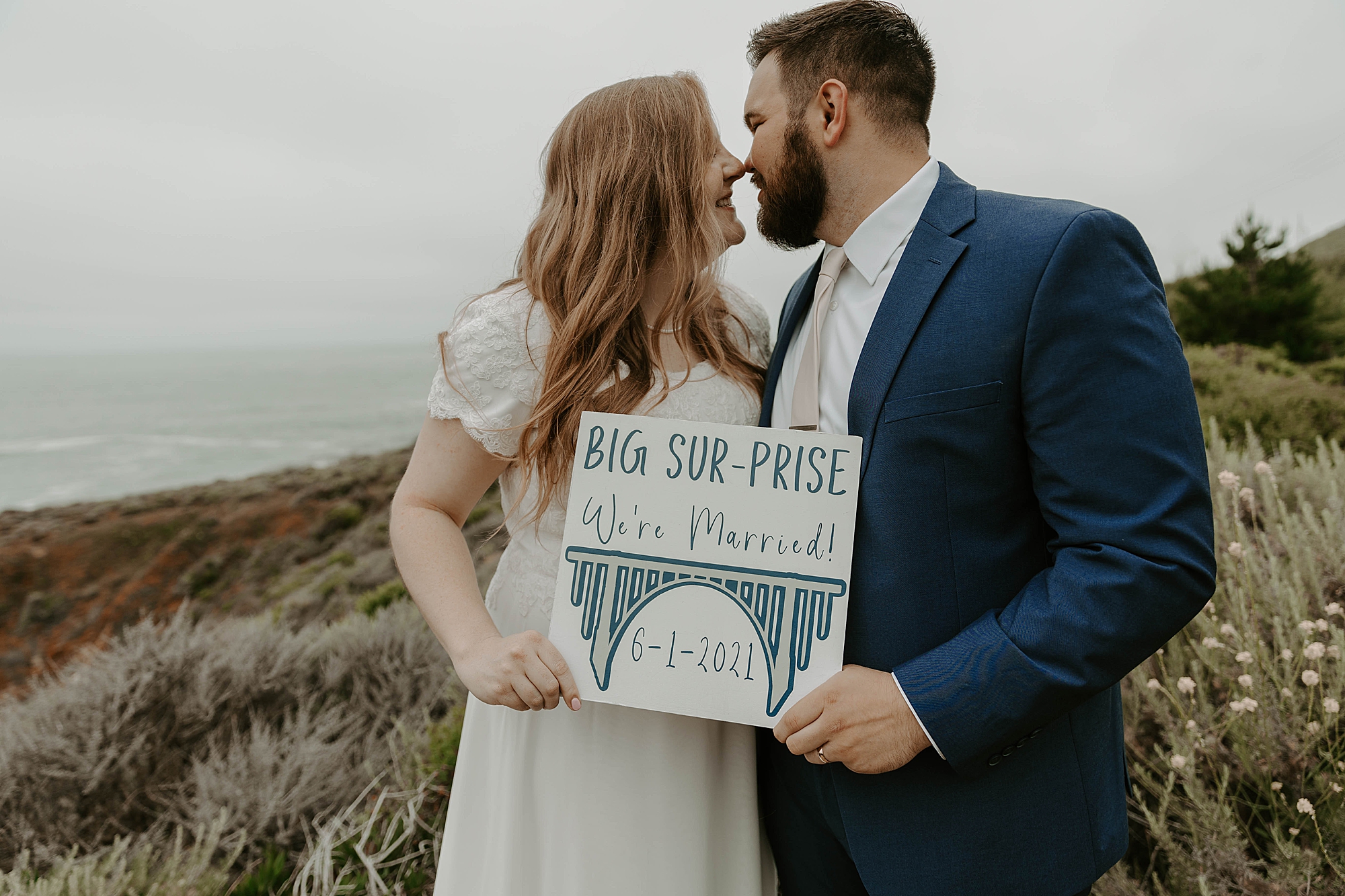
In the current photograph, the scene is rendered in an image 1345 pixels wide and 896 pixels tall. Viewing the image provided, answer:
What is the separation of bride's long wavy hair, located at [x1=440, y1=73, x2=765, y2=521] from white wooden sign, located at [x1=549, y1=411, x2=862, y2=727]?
0.27 meters

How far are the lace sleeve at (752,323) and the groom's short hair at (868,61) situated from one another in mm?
510

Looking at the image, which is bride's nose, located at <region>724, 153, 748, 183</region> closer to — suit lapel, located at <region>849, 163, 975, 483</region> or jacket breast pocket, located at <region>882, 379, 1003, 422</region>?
suit lapel, located at <region>849, 163, 975, 483</region>

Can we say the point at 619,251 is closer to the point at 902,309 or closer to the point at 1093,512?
the point at 902,309

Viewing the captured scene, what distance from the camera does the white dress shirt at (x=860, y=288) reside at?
51.0 inches

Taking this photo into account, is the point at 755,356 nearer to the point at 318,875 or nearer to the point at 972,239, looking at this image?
the point at 972,239

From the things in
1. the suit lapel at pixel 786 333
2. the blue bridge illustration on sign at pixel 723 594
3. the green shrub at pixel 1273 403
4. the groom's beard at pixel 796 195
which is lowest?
the green shrub at pixel 1273 403

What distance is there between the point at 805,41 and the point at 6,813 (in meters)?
3.96

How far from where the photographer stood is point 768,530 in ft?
3.63

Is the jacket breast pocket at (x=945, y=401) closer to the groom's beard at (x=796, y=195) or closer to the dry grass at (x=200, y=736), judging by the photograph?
the groom's beard at (x=796, y=195)

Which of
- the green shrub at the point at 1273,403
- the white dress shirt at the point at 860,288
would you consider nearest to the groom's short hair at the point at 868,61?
the white dress shirt at the point at 860,288

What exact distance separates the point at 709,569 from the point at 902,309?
1.87ft

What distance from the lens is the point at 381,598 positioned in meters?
5.09

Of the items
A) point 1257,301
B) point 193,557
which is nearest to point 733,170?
point 193,557

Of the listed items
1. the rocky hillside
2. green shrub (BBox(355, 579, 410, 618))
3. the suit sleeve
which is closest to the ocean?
the rocky hillside
